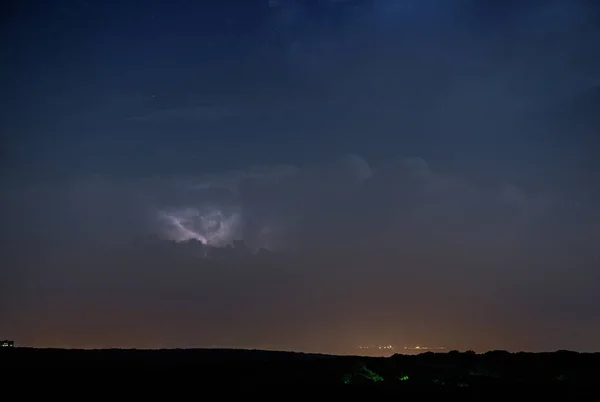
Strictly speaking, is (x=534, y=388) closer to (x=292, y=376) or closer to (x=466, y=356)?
(x=292, y=376)

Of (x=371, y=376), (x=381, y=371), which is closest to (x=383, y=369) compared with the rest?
(x=381, y=371)

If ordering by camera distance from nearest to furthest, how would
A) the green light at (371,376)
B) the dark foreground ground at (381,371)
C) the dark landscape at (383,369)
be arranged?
the dark foreground ground at (381,371) < the dark landscape at (383,369) < the green light at (371,376)

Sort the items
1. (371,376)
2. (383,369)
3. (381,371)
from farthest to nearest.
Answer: (383,369) → (381,371) → (371,376)

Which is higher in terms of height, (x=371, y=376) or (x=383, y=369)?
(x=383, y=369)

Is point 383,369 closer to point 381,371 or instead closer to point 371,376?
point 381,371

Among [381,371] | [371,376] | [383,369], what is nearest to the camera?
Result: [371,376]

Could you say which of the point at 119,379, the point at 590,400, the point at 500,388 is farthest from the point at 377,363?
the point at 119,379

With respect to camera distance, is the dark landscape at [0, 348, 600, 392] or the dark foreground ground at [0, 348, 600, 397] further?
the dark landscape at [0, 348, 600, 392]
